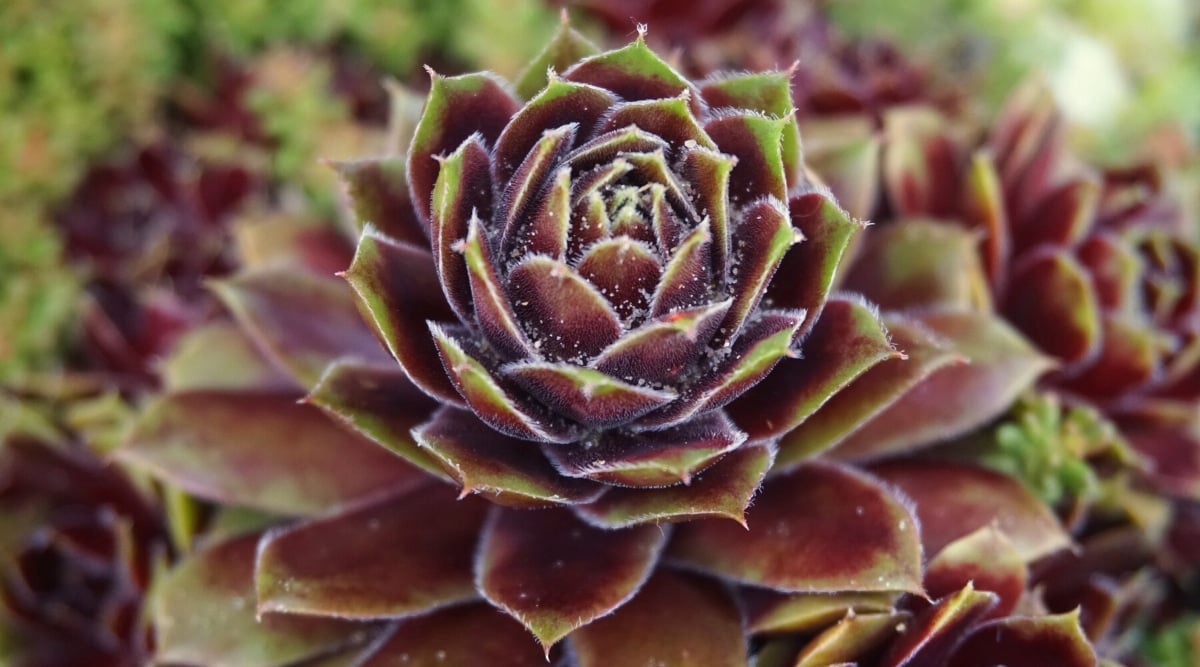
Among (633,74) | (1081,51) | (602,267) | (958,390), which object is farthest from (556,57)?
(1081,51)

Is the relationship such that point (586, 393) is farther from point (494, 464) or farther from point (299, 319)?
point (299, 319)

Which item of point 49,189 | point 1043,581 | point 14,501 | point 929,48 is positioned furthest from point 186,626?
point 929,48

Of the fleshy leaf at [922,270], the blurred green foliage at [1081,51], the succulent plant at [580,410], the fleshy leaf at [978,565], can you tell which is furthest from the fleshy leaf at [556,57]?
the blurred green foliage at [1081,51]

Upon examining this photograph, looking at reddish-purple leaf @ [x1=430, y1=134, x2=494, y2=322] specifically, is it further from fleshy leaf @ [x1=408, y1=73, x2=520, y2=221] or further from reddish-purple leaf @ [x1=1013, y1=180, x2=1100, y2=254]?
reddish-purple leaf @ [x1=1013, y1=180, x2=1100, y2=254]

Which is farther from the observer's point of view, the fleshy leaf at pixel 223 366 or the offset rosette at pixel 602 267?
the fleshy leaf at pixel 223 366

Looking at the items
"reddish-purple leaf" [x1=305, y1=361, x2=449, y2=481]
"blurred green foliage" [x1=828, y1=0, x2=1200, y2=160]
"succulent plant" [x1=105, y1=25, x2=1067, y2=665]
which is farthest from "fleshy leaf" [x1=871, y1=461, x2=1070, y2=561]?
"blurred green foliage" [x1=828, y1=0, x2=1200, y2=160]

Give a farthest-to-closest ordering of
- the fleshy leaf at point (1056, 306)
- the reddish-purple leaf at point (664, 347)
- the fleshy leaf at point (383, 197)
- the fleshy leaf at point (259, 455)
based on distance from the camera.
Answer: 1. the fleshy leaf at point (1056, 306)
2. the fleshy leaf at point (259, 455)
3. the fleshy leaf at point (383, 197)
4. the reddish-purple leaf at point (664, 347)

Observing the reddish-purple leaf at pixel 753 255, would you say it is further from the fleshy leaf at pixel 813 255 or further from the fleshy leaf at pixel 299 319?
the fleshy leaf at pixel 299 319
